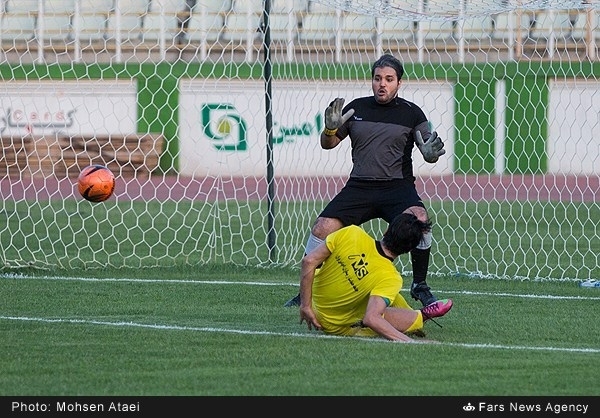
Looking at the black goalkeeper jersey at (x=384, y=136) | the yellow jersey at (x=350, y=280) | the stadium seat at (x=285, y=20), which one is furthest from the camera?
the stadium seat at (x=285, y=20)

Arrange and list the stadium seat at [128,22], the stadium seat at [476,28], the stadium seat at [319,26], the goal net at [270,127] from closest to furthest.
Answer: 1. the goal net at [270,127]
2. the stadium seat at [319,26]
3. the stadium seat at [128,22]
4. the stadium seat at [476,28]

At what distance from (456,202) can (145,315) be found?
11966 millimetres

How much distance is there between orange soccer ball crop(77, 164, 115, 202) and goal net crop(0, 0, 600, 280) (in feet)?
6.12

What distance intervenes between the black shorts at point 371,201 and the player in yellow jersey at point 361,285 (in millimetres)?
1126

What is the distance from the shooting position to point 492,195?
21203 millimetres

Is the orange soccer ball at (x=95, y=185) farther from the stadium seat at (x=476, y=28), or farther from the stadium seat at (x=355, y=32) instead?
the stadium seat at (x=476, y=28)

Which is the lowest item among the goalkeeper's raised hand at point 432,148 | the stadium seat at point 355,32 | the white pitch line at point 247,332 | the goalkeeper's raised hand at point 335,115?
the white pitch line at point 247,332

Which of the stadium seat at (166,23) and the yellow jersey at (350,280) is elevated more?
the stadium seat at (166,23)

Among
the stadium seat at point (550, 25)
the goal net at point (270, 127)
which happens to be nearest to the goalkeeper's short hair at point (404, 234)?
the goal net at point (270, 127)

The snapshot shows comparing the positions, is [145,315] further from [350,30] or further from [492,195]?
[492,195]

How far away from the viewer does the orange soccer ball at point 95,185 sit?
10266 mm

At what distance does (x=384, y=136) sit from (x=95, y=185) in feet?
8.16
